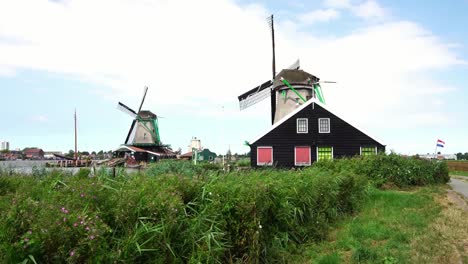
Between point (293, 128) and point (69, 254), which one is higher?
point (293, 128)

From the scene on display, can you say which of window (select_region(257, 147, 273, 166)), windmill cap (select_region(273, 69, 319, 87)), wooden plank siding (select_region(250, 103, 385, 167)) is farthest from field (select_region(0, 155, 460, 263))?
windmill cap (select_region(273, 69, 319, 87))

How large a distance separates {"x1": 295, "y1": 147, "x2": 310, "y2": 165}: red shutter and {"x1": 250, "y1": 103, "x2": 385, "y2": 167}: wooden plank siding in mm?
305

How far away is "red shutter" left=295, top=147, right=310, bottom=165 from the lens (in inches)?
1176

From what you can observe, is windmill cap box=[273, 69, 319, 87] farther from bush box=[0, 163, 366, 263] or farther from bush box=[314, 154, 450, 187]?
bush box=[0, 163, 366, 263]

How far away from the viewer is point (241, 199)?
5.45 metres

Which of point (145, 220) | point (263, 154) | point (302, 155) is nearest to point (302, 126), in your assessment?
point (302, 155)

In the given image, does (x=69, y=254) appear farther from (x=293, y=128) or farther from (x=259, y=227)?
(x=293, y=128)

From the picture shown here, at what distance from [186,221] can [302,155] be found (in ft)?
85.2

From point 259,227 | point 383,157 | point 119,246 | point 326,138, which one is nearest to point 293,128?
point 326,138

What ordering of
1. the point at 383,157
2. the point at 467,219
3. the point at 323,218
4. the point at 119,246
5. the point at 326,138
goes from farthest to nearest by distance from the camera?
1. the point at 326,138
2. the point at 383,157
3. the point at 467,219
4. the point at 323,218
5. the point at 119,246

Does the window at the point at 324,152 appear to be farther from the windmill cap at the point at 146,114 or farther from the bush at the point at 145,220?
the windmill cap at the point at 146,114

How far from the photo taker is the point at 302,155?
29938mm

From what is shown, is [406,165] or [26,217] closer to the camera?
[26,217]

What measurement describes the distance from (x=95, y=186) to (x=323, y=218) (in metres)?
4.90
